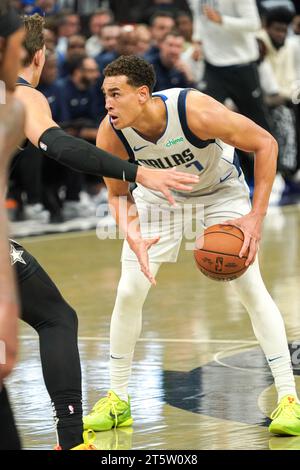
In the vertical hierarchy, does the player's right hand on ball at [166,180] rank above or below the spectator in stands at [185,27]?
below

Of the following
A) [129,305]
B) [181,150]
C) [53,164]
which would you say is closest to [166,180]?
[181,150]

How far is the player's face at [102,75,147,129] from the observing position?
243 inches

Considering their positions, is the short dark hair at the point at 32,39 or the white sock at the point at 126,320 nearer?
the short dark hair at the point at 32,39

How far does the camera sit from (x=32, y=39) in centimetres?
557

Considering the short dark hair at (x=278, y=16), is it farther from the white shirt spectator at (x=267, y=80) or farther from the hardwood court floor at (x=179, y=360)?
the hardwood court floor at (x=179, y=360)

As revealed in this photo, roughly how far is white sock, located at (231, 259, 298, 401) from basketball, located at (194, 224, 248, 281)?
181 millimetres

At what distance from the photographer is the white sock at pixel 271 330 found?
623 cm

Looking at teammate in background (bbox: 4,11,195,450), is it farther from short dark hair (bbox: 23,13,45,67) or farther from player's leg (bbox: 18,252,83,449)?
short dark hair (bbox: 23,13,45,67)

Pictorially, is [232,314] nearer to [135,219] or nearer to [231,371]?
[231,371]

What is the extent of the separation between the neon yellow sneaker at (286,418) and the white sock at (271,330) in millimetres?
85

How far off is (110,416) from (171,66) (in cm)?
1038

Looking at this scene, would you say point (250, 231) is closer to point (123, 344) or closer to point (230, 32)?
point (123, 344)

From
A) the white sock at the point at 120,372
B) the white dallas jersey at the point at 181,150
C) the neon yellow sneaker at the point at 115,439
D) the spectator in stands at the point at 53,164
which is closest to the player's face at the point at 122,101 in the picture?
the white dallas jersey at the point at 181,150

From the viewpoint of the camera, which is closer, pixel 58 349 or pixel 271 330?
pixel 58 349
